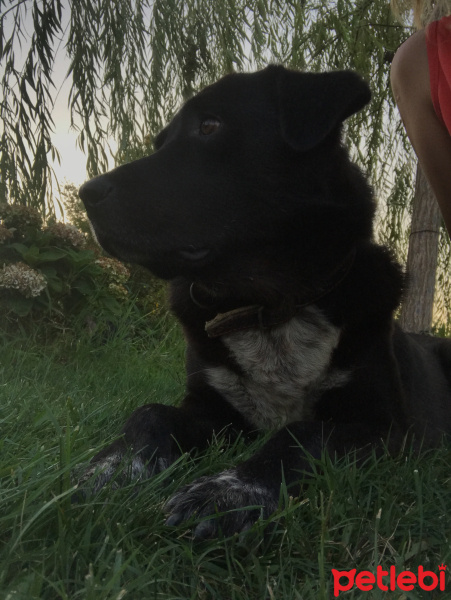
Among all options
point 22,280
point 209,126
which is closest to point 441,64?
point 209,126

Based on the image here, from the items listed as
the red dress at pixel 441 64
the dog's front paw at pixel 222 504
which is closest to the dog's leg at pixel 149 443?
the dog's front paw at pixel 222 504

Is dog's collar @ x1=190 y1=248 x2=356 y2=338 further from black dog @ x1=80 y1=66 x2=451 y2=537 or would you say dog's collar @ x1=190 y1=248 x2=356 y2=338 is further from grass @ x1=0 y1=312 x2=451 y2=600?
grass @ x1=0 y1=312 x2=451 y2=600

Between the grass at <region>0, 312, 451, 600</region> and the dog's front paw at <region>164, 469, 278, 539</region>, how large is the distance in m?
0.03

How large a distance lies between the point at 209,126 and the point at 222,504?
4.15ft

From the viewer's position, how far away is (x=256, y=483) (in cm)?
166

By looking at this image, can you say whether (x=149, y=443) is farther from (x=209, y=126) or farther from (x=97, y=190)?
(x=209, y=126)

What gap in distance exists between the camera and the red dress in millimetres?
2510

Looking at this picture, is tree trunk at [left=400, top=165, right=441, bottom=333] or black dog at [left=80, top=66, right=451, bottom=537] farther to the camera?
tree trunk at [left=400, top=165, right=441, bottom=333]

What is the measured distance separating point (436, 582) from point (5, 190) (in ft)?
11.9

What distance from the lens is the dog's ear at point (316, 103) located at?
2.12 meters

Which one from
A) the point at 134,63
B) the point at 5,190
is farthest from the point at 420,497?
the point at 5,190

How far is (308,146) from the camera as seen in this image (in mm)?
2104

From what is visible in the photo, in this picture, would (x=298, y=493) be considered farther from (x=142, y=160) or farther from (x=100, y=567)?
(x=142, y=160)

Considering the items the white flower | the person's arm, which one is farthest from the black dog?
the white flower
